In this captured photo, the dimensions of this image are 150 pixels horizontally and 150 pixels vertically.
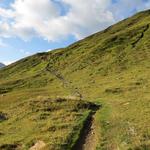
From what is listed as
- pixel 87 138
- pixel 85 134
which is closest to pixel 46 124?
pixel 85 134

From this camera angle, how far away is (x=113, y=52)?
135 metres

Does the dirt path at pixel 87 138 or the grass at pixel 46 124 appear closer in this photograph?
the dirt path at pixel 87 138

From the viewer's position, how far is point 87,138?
97.1 ft

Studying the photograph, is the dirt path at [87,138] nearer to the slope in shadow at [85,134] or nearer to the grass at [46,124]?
the slope in shadow at [85,134]

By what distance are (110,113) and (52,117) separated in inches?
→ 265

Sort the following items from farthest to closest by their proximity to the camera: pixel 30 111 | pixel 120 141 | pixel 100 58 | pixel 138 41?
pixel 138 41
pixel 100 58
pixel 30 111
pixel 120 141

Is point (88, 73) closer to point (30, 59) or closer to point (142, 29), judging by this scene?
point (142, 29)

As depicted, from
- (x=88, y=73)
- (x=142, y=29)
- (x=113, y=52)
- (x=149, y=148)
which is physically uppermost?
(x=142, y=29)

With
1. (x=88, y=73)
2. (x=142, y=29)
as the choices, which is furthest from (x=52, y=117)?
(x=142, y=29)

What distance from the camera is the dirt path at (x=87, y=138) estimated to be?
88.8ft

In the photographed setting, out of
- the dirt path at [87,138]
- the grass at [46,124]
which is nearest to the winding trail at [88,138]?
the dirt path at [87,138]

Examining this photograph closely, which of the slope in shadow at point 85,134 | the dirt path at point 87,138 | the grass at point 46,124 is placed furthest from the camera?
the grass at point 46,124

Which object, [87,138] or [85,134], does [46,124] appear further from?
[87,138]

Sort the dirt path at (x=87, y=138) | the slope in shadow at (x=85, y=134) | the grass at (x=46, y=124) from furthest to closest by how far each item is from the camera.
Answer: the grass at (x=46, y=124), the slope in shadow at (x=85, y=134), the dirt path at (x=87, y=138)
